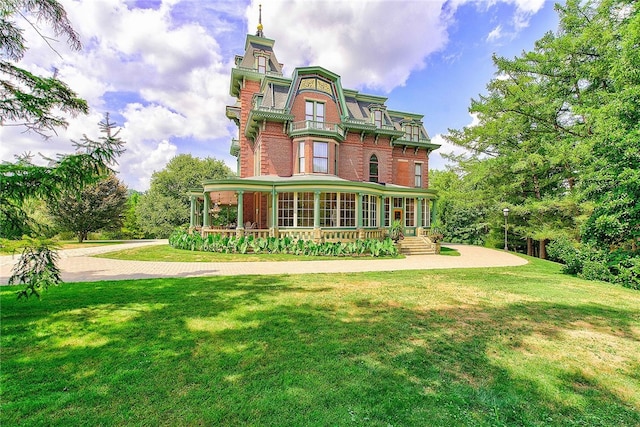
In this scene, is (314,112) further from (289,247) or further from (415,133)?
(289,247)

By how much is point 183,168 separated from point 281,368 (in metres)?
40.2

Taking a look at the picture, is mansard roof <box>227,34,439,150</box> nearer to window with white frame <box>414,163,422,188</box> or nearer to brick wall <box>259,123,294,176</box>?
brick wall <box>259,123,294,176</box>

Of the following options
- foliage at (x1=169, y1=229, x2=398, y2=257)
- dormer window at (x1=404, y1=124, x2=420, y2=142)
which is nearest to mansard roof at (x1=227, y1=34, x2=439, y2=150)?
dormer window at (x1=404, y1=124, x2=420, y2=142)

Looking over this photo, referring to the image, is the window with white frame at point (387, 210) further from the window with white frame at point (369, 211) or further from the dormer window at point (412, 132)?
the dormer window at point (412, 132)

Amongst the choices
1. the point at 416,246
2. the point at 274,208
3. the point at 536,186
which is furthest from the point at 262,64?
the point at 536,186

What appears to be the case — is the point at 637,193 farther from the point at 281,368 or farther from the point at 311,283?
the point at 281,368

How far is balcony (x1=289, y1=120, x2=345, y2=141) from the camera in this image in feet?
60.1

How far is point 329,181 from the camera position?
A: 16.0 meters

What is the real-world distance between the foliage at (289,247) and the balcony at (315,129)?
7624 millimetres

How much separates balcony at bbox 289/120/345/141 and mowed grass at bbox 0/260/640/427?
13806 millimetres

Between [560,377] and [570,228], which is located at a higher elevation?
[570,228]

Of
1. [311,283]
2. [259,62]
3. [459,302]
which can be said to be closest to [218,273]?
[311,283]

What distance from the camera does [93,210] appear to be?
21750 mm

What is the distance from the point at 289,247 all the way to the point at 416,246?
8439 millimetres
